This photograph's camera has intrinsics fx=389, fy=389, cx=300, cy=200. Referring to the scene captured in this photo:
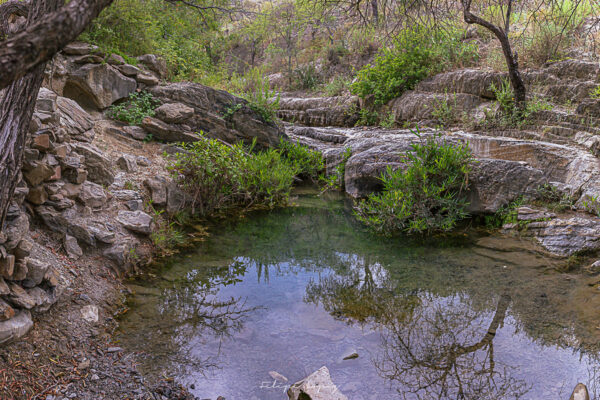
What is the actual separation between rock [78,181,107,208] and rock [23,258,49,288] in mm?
1589

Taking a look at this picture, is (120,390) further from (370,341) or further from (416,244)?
(416,244)

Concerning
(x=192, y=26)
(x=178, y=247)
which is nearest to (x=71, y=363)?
(x=178, y=247)

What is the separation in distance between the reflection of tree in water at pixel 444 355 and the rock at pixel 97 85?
5.76 m

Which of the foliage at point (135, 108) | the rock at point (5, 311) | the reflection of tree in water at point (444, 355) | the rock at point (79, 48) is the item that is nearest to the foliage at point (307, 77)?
the foliage at point (135, 108)

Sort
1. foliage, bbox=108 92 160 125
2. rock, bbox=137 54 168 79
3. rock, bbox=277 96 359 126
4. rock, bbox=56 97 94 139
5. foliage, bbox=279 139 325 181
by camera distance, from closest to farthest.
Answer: rock, bbox=56 97 94 139 < foliage, bbox=108 92 160 125 < rock, bbox=137 54 168 79 < foliage, bbox=279 139 325 181 < rock, bbox=277 96 359 126

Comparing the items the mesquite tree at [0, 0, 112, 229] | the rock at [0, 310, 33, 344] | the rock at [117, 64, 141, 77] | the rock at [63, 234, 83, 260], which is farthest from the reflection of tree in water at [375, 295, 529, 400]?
the rock at [117, 64, 141, 77]

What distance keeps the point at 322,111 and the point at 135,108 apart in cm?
718

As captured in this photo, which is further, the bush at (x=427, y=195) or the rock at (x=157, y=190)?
the bush at (x=427, y=195)

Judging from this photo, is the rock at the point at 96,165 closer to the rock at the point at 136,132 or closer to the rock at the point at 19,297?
the rock at the point at 136,132

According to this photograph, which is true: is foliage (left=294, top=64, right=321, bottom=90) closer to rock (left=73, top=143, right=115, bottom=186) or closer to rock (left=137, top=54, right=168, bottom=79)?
rock (left=137, top=54, right=168, bottom=79)

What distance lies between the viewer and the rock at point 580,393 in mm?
2498

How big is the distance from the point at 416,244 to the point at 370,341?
A: 266cm

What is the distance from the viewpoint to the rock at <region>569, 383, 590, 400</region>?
98.3 inches

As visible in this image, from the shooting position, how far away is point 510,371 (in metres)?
2.87
